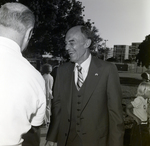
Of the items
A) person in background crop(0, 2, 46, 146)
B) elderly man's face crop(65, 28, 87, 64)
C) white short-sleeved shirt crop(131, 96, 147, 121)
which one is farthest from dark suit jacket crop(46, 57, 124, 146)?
white short-sleeved shirt crop(131, 96, 147, 121)

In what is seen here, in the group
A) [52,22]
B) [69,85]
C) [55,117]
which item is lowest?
[55,117]

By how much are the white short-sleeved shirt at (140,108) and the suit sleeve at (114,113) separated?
155 centimetres

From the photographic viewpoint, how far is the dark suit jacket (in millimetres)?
1993

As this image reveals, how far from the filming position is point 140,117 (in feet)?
11.2

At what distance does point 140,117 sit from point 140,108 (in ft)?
0.53

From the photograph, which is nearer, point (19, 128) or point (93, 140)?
point (19, 128)

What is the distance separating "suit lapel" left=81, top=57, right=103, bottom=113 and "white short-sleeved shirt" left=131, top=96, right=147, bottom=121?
171 cm

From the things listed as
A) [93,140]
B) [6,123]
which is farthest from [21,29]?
[93,140]

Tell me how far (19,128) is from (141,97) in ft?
10.1

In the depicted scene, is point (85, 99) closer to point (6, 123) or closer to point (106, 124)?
point (106, 124)

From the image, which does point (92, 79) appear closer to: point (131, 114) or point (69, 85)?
point (69, 85)

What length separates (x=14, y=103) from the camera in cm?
79

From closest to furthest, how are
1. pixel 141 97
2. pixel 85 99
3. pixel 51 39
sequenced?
pixel 85 99, pixel 141 97, pixel 51 39

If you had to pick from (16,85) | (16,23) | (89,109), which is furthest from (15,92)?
(89,109)
